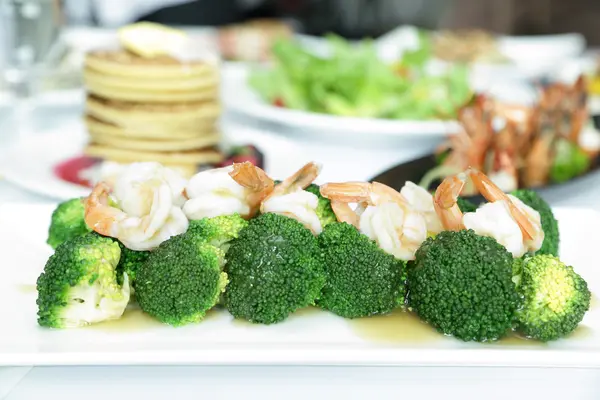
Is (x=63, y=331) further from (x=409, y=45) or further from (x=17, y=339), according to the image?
(x=409, y=45)

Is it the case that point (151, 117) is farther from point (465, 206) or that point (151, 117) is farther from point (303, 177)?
point (465, 206)

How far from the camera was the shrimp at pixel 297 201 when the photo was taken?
1255 mm

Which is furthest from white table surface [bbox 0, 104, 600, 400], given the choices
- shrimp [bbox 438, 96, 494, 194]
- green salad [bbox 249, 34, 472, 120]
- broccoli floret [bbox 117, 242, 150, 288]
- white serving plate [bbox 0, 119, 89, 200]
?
green salad [bbox 249, 34, 472, 120]

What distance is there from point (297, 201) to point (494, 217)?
35 cm

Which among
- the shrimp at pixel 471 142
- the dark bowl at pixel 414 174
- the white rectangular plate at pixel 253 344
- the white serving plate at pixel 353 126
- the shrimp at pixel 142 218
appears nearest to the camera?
the white rectangular plate at pixel 253 344

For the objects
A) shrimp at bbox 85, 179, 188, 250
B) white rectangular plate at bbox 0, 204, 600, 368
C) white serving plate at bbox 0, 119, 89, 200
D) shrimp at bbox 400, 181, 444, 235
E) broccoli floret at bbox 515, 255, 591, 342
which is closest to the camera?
white rectangular plate at bbox 0, 204, 600, 368

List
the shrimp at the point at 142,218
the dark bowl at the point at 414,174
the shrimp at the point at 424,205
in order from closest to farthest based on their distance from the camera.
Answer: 1. the shrimp at the point at 142,218
2. the shrimp at the point at 424,205
3. the dark bowl at the point at 414,174

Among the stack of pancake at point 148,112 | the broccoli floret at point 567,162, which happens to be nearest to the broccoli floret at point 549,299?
the broccoli floret at point 567,162

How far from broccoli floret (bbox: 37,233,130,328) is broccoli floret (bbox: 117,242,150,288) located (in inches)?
1.9

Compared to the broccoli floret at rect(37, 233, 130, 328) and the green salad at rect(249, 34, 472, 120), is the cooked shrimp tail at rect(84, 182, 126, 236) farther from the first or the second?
→ the green salad at rect(249, 34, 472, 120)

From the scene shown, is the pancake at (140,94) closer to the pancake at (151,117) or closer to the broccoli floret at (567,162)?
the pancake at (151,117)

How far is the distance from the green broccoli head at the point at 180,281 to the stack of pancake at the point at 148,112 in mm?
1099

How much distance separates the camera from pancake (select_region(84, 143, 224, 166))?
Answer: 7.41ft

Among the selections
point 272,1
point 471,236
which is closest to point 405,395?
point 471,236
